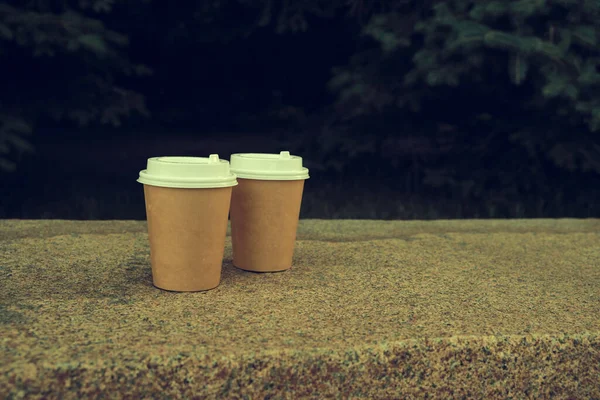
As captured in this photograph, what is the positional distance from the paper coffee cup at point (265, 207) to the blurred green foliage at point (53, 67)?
2659 millimetres

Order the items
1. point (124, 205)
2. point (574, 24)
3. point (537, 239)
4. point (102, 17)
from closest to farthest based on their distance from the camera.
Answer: point (537, 239) < point (574, 24) < point (124, 205) < point (102, 17)

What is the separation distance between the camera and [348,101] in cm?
616

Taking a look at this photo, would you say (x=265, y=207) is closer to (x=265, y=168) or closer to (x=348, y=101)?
(x=265, y=168)

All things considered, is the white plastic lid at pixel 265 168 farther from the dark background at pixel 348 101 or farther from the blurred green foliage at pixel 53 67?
the blurred green foliage at pixel 53 67

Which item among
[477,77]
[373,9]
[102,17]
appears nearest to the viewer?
[477,77]

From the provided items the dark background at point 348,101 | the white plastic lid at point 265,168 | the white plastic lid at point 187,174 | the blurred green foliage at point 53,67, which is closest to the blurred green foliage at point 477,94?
the dark background at point 348,101

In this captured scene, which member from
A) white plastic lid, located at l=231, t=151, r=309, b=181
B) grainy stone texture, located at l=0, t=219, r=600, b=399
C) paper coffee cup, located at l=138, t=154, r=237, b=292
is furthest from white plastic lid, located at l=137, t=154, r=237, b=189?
grainy stone texture, located at l=0, t=219, r=600, b=399

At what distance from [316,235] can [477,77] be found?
7.16 ft

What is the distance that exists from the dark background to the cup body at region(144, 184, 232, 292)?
280 centimetres

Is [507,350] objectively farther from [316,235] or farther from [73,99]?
[73,99]

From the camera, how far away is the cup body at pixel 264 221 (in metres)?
A: 2.74

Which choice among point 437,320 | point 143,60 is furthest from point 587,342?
point 143,60

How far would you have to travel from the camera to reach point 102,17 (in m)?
7.42

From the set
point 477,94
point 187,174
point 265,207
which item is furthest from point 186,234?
point 477,94
